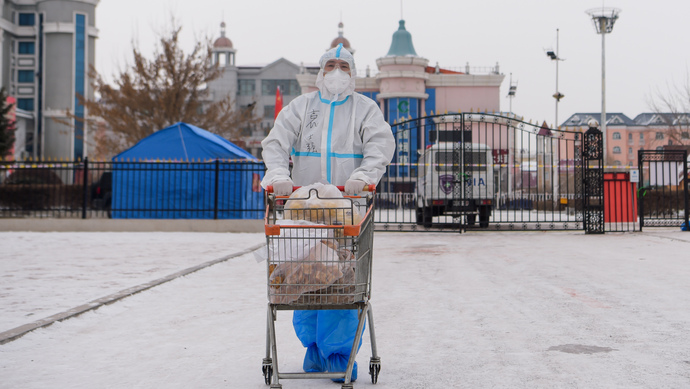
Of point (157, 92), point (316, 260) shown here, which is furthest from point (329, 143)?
point (157, 92)

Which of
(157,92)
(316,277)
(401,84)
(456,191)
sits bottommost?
(316,277)

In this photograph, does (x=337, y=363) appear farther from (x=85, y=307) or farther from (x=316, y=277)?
(x=85, y=307)

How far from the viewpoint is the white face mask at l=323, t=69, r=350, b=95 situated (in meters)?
4.16

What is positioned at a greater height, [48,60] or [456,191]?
[48,60]

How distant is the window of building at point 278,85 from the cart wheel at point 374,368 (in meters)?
85.6

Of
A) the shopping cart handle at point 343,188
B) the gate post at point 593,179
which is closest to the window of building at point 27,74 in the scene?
the gate post at point 593,179

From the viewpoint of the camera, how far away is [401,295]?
7277mm

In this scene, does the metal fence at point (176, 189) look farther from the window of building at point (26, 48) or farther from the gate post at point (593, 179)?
the window of building at point (26, 48)

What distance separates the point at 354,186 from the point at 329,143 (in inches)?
18.5

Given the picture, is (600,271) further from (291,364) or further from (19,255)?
(19,255)

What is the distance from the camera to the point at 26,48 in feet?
239

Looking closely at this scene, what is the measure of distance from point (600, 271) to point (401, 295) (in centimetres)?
356

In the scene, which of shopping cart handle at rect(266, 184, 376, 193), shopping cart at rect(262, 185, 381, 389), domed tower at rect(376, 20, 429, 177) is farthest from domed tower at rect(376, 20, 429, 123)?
shopping cart at rect(262, 185, 381, 389)

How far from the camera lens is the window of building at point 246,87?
291ft
